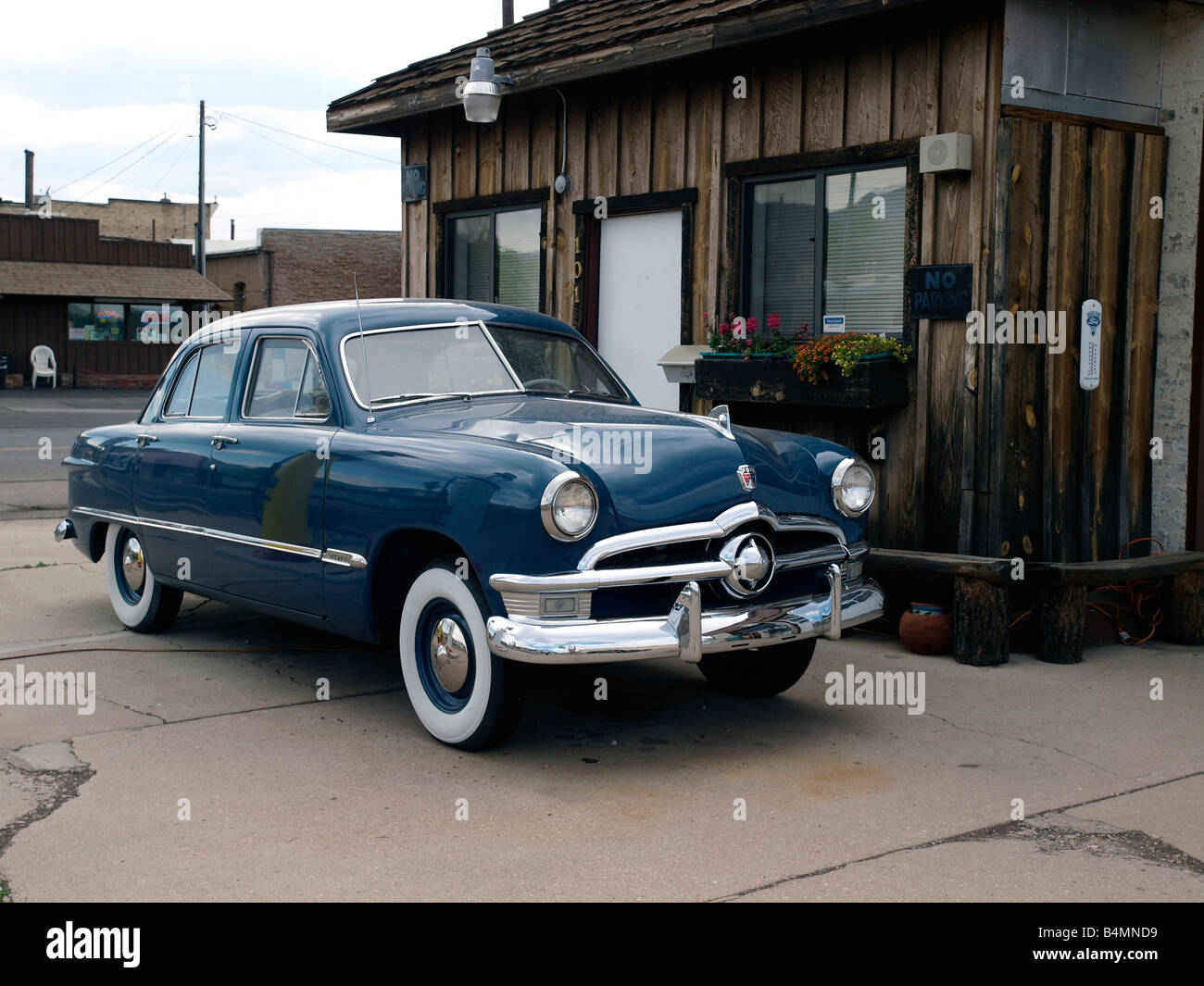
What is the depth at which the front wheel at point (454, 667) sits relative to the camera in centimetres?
477

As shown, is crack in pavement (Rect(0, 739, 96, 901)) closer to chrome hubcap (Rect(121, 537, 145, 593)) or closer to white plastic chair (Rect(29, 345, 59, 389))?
chrome hubcap (Rect(121, 537, 145, 593))

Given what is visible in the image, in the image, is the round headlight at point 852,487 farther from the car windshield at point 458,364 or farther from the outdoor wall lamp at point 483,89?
the outdoor wall lamp at point 483,89

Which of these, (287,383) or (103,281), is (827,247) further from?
(103,281)

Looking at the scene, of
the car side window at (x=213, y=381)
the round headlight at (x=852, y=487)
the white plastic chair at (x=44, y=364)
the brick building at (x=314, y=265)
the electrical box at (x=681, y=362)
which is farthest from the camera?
the brick building at (x=314, y=265)

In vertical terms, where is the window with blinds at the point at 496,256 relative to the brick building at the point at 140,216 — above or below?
below

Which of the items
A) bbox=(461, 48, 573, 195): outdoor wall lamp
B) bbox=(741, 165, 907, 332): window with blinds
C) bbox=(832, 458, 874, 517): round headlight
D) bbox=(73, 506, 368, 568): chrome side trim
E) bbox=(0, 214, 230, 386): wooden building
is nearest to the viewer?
bbox=(73, 506, 368, 568): chrome side trim

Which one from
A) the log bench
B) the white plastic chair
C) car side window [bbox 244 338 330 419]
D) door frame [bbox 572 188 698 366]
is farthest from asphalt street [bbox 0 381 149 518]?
the log bench

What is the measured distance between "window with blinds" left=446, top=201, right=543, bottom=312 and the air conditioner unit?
12.5ft

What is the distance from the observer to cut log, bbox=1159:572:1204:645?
7250 millimetres

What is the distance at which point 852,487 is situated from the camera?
547cm

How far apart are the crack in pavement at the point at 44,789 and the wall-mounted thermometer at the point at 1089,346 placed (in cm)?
526

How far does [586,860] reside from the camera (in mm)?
3928

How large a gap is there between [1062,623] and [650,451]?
2.93 m

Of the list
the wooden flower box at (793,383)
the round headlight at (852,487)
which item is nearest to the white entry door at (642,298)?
the wooden flower box at (793,383)
